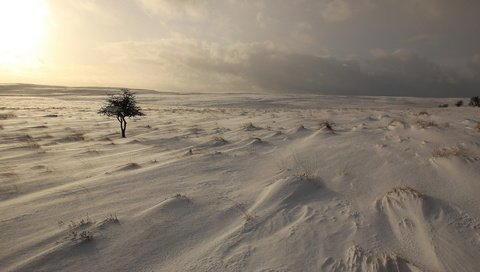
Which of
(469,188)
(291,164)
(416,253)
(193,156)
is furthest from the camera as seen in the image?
(193,156)

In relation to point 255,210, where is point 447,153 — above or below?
above

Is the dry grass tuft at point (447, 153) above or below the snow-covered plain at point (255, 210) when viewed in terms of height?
above

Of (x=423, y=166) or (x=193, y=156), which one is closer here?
(x=423, y=166)

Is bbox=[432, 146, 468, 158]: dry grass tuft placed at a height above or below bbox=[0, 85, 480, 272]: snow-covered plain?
above

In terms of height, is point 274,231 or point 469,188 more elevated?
point 469,188

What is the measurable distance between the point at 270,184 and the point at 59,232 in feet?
11.9

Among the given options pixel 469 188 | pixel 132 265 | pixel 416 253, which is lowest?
pixel 132 265

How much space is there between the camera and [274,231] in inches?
166

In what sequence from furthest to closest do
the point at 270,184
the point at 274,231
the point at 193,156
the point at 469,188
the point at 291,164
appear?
the point at 193,156, the point at 291,164, the point at 270,184, the point at 469,188, the point at 274,231

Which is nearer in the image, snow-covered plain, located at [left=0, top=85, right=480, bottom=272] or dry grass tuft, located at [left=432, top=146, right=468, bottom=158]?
snow-covered plain, located at [left=0, top=85, right=480, bottom=272]

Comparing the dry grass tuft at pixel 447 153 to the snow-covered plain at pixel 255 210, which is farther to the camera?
the dry grass tuft at pixel 447 153

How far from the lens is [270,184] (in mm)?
6000

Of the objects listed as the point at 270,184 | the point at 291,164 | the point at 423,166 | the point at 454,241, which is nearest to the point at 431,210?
the point at 454,241

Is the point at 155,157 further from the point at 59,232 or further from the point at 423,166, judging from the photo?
the point at 423,166
